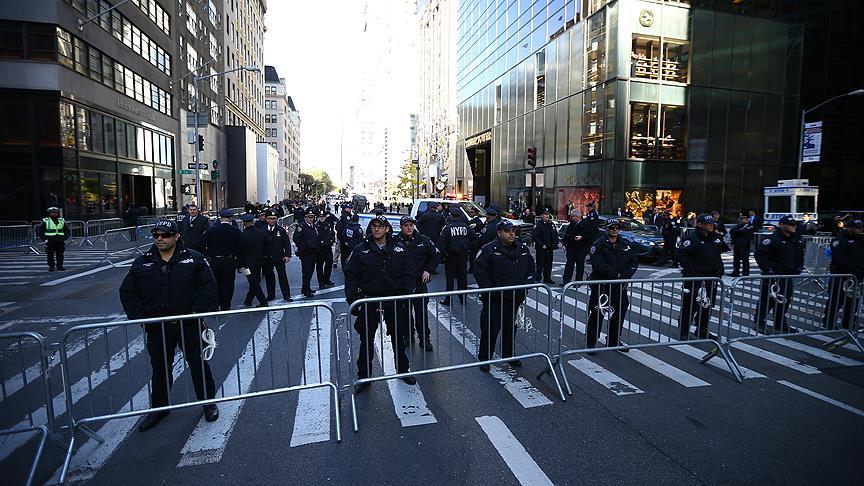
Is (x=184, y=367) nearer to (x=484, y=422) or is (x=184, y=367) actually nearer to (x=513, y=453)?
(x=484, y=422)

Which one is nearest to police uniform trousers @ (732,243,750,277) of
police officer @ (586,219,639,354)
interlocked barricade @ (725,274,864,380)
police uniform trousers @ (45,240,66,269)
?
interlocked barricade @ (725,274,864,380)

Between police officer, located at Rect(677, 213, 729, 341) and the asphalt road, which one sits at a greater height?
police officer, located at Rect(677, 213, 729, 341)

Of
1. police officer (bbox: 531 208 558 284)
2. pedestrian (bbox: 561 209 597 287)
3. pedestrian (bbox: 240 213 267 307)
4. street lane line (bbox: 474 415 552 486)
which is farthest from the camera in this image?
police officer (bbox: 531 208 558 284)

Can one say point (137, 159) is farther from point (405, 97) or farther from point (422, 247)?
point (405, 97)

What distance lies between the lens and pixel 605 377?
564cm

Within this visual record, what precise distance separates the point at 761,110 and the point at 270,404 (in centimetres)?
3485

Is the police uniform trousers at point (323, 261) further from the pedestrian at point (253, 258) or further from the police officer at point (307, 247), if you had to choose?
the pedestrian at point (253, 258)

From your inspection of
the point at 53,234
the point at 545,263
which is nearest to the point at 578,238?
the point at 545,263

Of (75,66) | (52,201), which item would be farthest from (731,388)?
(75,66)

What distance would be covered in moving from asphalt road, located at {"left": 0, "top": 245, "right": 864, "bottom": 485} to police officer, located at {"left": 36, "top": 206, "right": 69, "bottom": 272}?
308 inches

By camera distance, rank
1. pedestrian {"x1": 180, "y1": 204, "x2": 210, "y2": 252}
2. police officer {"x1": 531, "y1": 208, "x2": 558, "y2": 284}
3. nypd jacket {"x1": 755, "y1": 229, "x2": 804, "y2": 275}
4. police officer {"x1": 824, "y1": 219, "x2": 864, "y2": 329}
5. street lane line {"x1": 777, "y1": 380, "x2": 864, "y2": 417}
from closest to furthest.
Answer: street lane line {"x1": 777, "y1": 380, "x2": 864, "y2": 417} < police officer {"x1": 824, "y1": 219, "x2": 864, "y2": 329} < nypd jacket {"x1": 755, "y1": 229, "x2": 804, "y2": 275} < pedestrian {"x1": 180, "y1": 204, "x2": 210, "y2": 252} < police officer {"x1": 531, "y1": 208, "x2": 558, "y2": 284}

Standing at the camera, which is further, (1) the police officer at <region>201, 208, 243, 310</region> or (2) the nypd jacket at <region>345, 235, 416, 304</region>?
(1) the police officer at <region>201, 208, 243, 310</region>

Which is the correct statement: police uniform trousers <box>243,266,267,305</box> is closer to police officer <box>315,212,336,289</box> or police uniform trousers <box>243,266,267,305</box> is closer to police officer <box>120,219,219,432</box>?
police officer <box>315,212,336,289</box>

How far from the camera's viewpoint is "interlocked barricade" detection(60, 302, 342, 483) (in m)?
4.12
